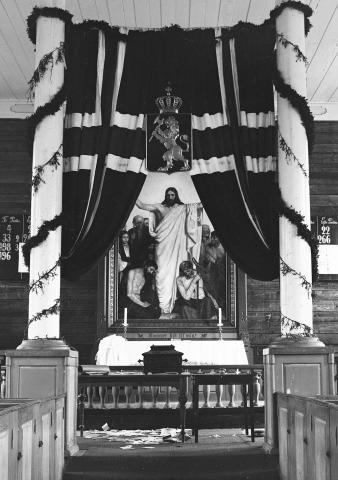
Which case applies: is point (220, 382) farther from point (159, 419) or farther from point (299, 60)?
point (299, 60)

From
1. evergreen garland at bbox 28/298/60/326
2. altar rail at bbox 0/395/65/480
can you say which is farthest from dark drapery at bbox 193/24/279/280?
altar rail at bbox 0/395/65/480

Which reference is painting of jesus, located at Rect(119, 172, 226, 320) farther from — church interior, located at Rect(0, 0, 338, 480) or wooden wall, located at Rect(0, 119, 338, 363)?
church interior, located at Rect(0, 0, 338, 480)

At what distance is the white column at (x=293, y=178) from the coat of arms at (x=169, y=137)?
1064 mm

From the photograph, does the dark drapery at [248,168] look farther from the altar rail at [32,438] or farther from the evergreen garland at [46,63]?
the altar rail at [32,438]

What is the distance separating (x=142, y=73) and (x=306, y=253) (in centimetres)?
261

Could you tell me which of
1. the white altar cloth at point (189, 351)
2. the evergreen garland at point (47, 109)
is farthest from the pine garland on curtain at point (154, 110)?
the white altar cloth at point (189, 351)

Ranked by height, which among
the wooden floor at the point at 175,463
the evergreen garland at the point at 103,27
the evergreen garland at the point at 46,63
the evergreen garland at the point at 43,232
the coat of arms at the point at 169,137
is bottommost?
the wooden floor at the point at 175,463

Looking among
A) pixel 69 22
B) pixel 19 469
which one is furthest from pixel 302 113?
pixel 19 469

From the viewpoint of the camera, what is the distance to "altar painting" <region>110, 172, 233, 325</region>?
1165cm

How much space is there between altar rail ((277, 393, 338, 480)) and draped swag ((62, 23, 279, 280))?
1841mm

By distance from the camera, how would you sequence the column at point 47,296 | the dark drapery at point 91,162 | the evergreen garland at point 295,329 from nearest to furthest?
1. the column at point 47,296
2. the evergreen garland at point 295,329
3. the dark drapery at point 91,162

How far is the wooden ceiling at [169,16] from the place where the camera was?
952 centimetres

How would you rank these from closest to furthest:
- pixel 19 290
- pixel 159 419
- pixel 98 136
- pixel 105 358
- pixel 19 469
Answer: pixel 19 469
pixel 98 136
pixel 159 419
pixel 105 358
pixel 19 290

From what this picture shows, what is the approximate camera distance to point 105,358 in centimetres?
1062
